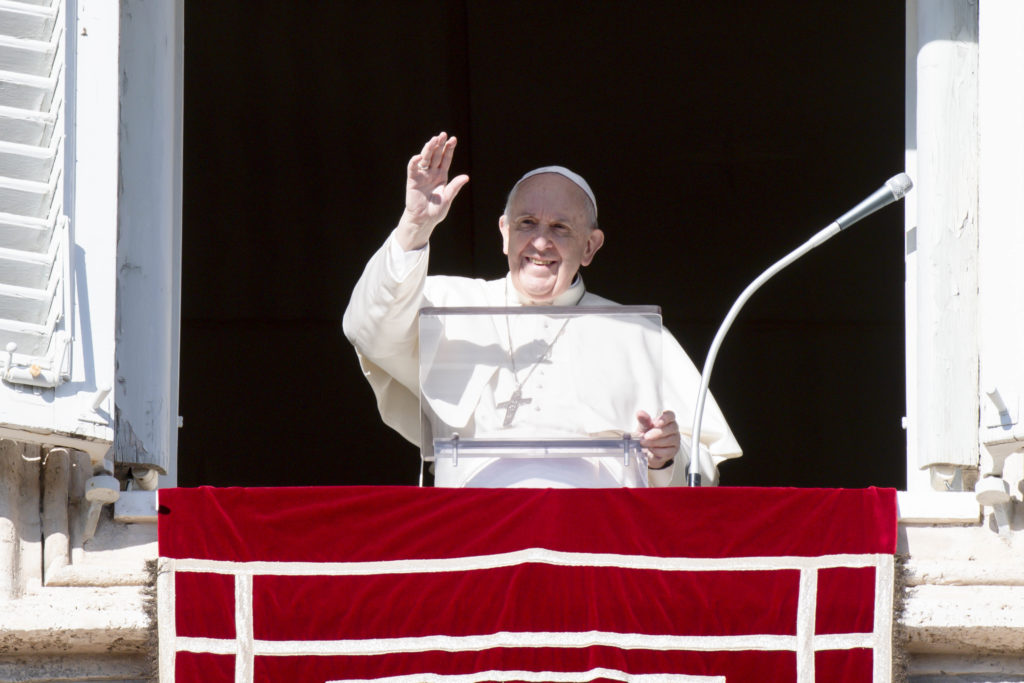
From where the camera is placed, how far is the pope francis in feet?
13.1

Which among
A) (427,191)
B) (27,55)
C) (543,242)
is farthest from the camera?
(543,242)

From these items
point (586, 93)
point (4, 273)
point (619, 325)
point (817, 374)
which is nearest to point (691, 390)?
point (619, 325)

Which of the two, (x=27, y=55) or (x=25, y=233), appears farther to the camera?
(x=27, y=55)

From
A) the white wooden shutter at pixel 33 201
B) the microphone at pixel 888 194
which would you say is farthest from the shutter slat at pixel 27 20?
the microphone at pixel 888 194

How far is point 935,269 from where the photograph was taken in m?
4.16

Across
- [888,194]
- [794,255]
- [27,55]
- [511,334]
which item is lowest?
[511,334]

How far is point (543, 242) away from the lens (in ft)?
14.7

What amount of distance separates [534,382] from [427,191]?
1.42 feet

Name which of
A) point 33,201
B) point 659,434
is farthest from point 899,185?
point 33,201

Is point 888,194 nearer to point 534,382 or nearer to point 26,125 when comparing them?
point 534,382

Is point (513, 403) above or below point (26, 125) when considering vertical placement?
below

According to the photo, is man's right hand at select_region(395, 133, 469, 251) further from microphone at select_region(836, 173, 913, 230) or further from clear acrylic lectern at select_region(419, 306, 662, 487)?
microphone at select_region(836, 173, 913, 230)

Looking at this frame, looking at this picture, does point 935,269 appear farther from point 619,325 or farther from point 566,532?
point 566,532

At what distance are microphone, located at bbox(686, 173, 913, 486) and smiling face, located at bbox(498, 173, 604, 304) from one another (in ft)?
1.61
